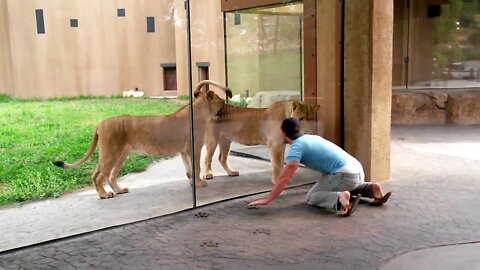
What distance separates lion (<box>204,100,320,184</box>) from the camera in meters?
6.01

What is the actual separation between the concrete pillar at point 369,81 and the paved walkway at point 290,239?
51 centimetres

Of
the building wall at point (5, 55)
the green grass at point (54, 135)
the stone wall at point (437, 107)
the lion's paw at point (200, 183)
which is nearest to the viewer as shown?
the green grass at point (54, 135)

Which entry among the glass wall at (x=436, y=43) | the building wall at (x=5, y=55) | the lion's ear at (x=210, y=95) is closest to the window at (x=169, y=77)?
the lion's ear at (x=210, y=95)

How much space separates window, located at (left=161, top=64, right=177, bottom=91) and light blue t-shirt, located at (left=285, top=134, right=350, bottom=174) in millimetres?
1544

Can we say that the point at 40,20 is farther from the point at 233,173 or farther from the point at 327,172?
the point at 327,172

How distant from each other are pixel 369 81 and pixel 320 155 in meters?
1.33

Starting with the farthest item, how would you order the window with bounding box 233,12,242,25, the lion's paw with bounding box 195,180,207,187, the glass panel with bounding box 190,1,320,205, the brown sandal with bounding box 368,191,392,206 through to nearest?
the window with bounding box 233,12,242,25
the glass panel with bounding box 190,1,320,205
the lion's paw with bounding box 195,180,207,187
the brown sandal with bounding box 368,191,392,206

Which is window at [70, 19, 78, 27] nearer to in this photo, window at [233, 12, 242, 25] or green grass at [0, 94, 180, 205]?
green grass at [0, 94, 180, 205]

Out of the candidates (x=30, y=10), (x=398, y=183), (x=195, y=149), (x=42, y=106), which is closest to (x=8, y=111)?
(x=42, y=106)

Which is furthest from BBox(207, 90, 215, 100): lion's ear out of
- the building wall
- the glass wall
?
the glass wall

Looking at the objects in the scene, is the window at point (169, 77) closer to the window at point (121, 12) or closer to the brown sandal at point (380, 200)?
the window at point (121, 12)

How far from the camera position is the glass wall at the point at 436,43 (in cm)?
1363

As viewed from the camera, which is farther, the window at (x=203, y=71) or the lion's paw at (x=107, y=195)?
the window at (x=203, y=71)

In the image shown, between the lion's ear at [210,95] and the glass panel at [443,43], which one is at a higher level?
the glass panel at [443,43]
